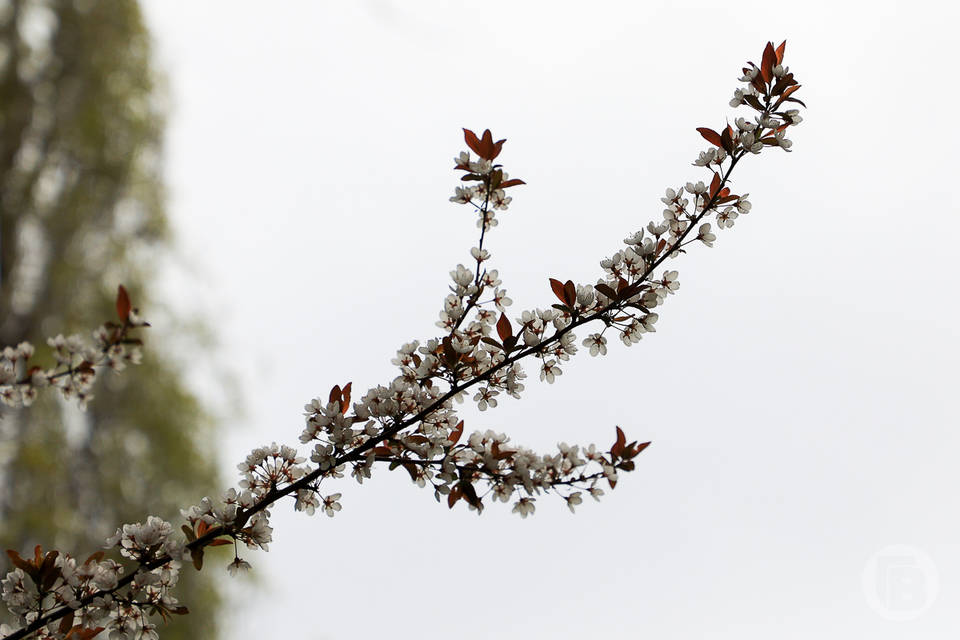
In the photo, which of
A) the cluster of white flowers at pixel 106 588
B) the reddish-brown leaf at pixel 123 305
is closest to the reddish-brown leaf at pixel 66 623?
the cluster of white flowers at pixel 106 588

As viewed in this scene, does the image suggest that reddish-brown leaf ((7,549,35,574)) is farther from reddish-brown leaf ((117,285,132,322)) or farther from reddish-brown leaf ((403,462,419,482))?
reddish-brown leaf ((403,462,419,482))

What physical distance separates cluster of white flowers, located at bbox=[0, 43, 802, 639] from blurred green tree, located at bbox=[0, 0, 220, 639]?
2.65 m

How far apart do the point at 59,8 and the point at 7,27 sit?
0.28m

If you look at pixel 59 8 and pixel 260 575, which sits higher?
pixel 59 8

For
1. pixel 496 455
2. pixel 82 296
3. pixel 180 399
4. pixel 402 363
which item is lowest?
pixel 496 455

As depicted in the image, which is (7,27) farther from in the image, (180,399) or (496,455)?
(496,455)

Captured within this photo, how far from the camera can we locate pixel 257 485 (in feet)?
3.21

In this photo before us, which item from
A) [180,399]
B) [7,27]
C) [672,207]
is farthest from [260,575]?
[672,207]

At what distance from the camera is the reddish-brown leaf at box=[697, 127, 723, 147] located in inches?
39.7

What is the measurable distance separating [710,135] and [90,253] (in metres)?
3.39

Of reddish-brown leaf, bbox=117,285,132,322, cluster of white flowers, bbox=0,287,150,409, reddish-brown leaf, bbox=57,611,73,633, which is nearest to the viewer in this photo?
reddish-brown leaf, bbox=57,611,73,633

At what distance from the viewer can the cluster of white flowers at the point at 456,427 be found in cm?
93

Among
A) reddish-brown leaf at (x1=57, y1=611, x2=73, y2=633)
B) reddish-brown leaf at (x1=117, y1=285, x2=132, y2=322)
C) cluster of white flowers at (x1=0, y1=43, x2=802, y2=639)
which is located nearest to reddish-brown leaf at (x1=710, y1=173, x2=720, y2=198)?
cluster of white flowers at (x1=0, y1=43, x2=802, y2=639)

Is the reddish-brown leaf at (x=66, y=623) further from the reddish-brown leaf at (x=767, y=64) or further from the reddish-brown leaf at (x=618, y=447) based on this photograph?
the reddish-brown leaf at (x=767, y=64)
